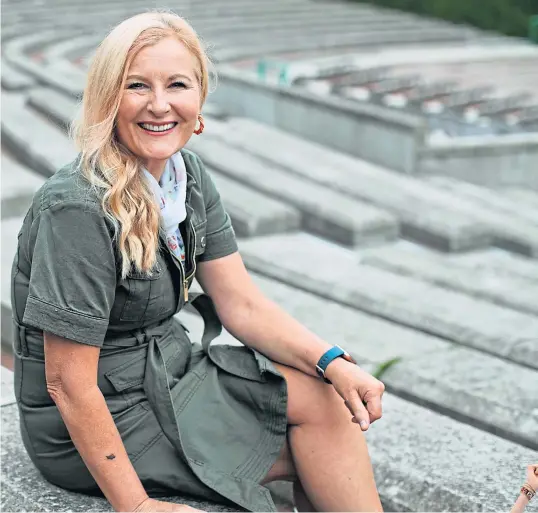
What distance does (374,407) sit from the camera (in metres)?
2.38

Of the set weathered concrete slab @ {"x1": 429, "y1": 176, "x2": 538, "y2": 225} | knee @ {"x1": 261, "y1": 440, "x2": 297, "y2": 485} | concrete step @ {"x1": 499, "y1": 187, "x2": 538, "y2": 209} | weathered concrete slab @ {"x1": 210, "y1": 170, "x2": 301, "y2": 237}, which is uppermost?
knee @ {"x1": 261, "y1": 440, "x2": 297, "y2": 485}

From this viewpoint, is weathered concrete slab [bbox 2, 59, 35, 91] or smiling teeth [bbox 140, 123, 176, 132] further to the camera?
weathered concrete slab [bbox 2, 59, 35, 91]

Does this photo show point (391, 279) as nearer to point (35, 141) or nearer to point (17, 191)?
point (17, 191)

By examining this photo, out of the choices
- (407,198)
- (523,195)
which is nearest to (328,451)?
(407,198)

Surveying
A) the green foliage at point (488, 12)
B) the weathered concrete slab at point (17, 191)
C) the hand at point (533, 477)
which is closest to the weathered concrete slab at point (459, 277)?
the weathered concrete slab at point (17, 191)

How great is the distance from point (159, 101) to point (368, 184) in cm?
504

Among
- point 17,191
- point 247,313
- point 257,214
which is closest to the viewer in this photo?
point 247,313

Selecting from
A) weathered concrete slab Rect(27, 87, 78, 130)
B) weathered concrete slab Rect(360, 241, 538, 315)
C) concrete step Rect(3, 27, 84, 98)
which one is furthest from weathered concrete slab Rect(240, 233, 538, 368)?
weathered concrete slab Rect(27, 87, 78, 130)

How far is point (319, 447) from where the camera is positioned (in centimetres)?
246

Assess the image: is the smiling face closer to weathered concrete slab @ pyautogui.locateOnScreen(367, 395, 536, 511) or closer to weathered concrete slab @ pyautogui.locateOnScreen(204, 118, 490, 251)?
weathered concrete slab @ pyautogui.locateOnScreen(367, 395, 536, 511)

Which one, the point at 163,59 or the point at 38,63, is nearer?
the point at 163,59

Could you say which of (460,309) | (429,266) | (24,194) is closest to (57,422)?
(460,309)

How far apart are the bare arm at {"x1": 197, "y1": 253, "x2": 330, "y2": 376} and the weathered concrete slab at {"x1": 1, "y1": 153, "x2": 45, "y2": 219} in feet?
8.75

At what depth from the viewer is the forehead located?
2.26 metres
